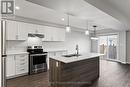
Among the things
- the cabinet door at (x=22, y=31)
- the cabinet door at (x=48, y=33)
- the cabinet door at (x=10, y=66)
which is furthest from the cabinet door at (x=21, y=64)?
the cabinet door at (x=48, y=33)

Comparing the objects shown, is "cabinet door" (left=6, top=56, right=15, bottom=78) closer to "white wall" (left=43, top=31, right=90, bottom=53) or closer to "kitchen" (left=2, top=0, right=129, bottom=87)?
"kitchen" (left=2, top=0, right=129, bottom=87)

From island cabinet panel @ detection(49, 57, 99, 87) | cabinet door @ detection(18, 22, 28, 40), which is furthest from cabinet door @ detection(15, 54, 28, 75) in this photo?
island cabinet panel @ detection(49, 57, 99, 87)

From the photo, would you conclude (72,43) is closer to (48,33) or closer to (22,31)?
(48,33)

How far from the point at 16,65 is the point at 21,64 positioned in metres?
0.21

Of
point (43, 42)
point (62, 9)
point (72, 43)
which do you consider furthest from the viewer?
point (72, 43)

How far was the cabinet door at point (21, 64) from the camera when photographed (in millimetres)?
4449

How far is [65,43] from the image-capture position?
736cm

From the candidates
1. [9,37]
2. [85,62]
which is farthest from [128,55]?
[9,37]

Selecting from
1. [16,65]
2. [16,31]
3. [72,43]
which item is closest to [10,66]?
[16,65]

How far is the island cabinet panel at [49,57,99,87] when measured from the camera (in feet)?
10.3

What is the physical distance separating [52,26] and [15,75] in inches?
123

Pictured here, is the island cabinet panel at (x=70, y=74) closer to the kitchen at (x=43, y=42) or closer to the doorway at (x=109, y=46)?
the kitchen at (x=43, y=42)

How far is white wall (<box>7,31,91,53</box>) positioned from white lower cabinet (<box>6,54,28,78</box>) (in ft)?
1.92

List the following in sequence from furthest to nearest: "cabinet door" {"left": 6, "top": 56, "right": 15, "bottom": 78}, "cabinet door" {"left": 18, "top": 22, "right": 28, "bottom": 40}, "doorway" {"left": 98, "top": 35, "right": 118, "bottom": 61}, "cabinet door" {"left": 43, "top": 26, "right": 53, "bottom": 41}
A: "doorway" {"left": 98, "top": 35, "right": 118, "bottom": 61} → "cabinet door" {"left": 43, "top": 26, "right": 53, "bottom": 41} → "cabinet door" {"left": 18, "top": 22, "right": 28, "bottom": 40} → "cabinet door" {"left": 6, "top": 56, "right": 15, "bottom": 78}
